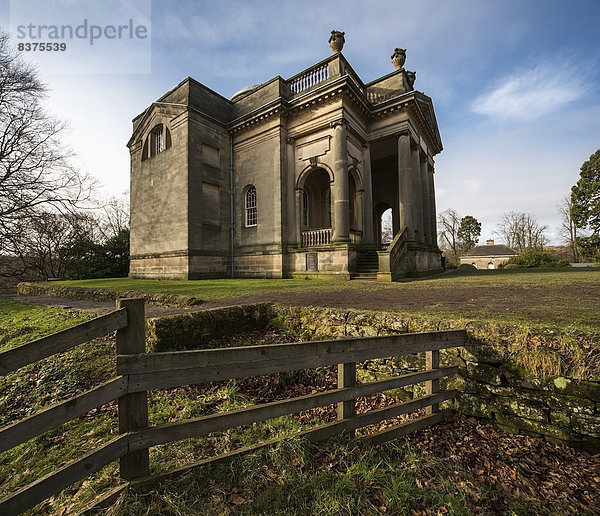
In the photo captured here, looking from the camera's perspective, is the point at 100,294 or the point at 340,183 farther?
the point at 340,183

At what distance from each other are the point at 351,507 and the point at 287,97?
16564 millimetres

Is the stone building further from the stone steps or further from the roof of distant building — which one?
the roof of distant building

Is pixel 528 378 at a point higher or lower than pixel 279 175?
lower

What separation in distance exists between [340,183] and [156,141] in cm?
1232

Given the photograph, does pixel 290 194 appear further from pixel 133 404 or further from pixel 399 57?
pixel 133 404

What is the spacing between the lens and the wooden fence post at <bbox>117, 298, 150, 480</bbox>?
1.82 meters

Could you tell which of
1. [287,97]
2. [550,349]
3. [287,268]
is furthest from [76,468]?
[287,97]

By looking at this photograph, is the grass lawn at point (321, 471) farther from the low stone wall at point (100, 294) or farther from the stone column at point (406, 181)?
the stone column at point (406, 181)

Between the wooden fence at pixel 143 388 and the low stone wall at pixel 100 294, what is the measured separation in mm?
2673

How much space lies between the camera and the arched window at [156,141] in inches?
656

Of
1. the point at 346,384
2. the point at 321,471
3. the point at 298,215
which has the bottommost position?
the point at 321,471

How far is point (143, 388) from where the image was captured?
182cm

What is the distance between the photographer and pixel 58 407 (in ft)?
5.29

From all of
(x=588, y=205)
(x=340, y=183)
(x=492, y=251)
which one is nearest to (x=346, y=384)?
(x=340, y=183)
